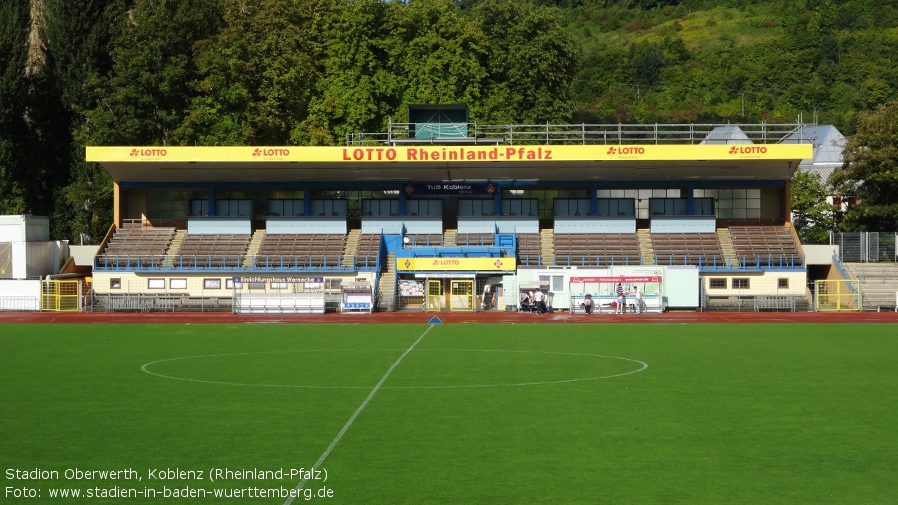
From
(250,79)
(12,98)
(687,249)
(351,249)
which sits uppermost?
(250,79)

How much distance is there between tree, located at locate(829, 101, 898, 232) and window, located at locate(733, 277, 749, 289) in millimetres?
18392

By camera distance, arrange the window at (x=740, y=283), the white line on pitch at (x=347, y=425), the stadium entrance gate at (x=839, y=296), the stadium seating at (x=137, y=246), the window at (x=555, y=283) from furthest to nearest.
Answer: the stadium seating at (x=137, y=246) < the window at (x=740, y=283) < the stadium entrance gate at (x=839, y=296) < the window at (x=555, y=283) < the white line on pitch at (x=347, y=425)

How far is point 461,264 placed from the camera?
2427 inches

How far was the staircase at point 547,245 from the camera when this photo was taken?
6575 centimetres

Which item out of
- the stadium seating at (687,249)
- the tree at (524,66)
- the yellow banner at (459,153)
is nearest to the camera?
the stadium seating at (687,249)

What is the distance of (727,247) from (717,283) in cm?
490

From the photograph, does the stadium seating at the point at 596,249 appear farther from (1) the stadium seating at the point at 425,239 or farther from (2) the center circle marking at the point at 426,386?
(2) the center circle marking at the point at 426,386

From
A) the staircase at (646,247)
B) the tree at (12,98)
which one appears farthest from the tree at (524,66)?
the tree at (12,98)

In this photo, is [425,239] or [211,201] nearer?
[425,239]

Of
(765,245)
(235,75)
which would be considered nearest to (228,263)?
(235,75)

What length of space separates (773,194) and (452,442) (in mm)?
57122

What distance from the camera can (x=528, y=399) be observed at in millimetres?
23969

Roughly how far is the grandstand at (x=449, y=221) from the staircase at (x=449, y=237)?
42cm

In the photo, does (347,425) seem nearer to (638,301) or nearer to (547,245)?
(638,301)
